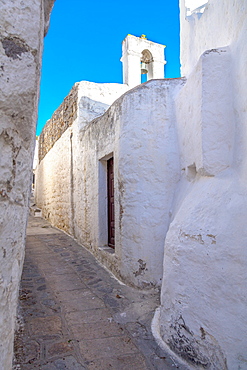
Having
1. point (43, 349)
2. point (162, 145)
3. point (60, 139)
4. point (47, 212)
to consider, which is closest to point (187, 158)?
point (162, 145)

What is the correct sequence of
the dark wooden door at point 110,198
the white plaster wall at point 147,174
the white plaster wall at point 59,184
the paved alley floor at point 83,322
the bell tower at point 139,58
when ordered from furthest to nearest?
the bell tower at point 139,58
the white plaster wall at point 59,184
the dark wooden door at point 110,198
the white plaster wall at point 147,174
the paved alley floor at point 83,322

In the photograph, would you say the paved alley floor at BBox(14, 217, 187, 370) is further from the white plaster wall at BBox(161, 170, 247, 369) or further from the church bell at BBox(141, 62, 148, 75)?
the church bell at BBox(141, 62, 148, 75)

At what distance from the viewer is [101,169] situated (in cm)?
507

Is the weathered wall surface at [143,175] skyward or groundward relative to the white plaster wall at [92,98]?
groundward

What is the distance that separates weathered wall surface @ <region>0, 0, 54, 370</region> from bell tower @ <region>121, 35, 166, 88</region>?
1009cm

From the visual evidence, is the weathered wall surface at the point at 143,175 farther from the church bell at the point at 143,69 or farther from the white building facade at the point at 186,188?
the church bell at the point at 143,69

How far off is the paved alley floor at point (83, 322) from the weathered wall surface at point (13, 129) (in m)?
1.51

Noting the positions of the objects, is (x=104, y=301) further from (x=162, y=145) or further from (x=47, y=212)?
(x=47, y=212)

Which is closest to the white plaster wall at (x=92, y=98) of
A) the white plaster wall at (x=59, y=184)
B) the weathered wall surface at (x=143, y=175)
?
the white plaster wall at (x=59, y=184)

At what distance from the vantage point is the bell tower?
10.8m

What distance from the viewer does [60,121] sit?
8.36 m

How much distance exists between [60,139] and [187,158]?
5.78m

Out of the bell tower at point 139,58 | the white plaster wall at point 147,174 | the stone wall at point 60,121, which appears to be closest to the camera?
the white plaster wall at point 147,174

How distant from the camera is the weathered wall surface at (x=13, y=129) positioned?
→ 34.1 inches
